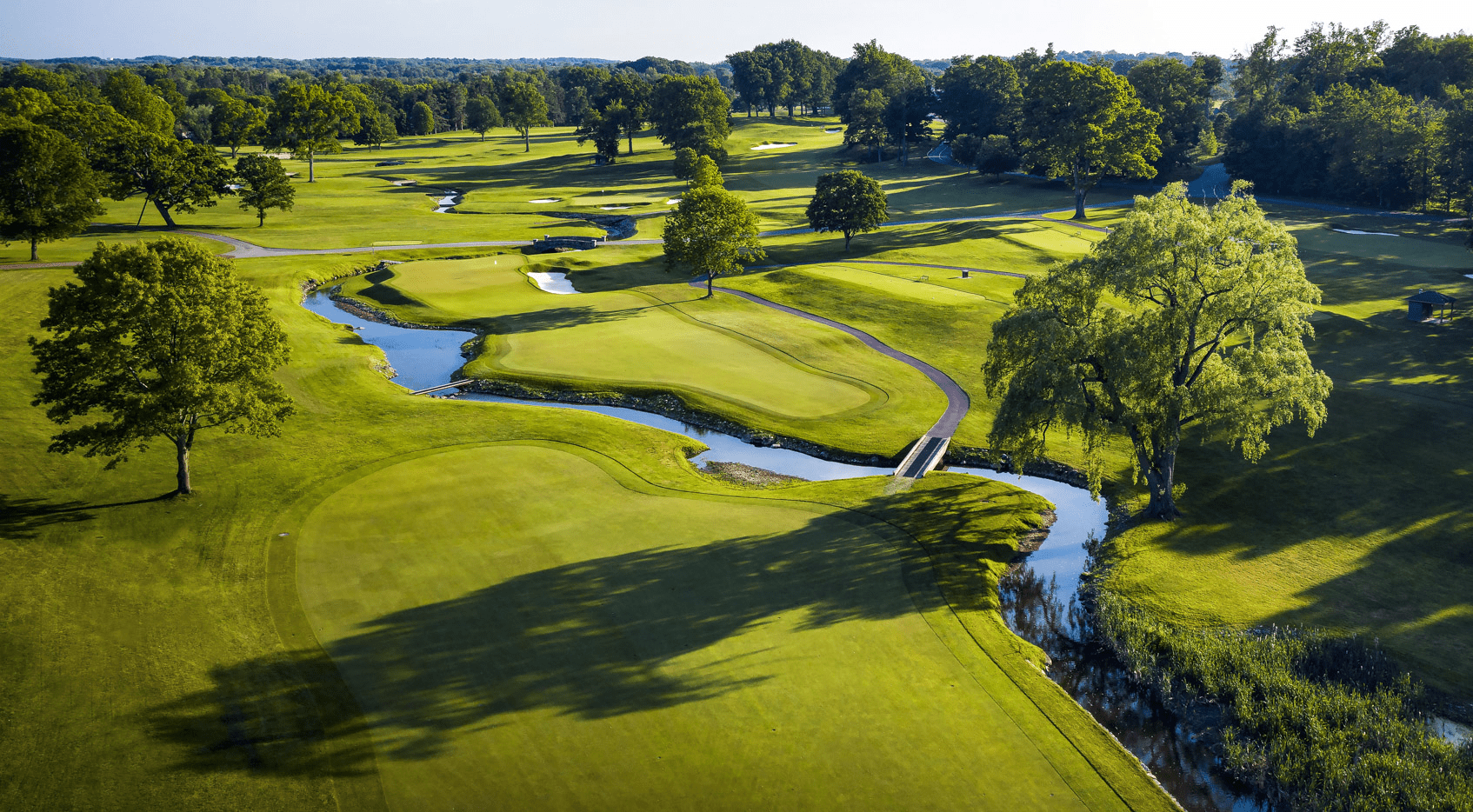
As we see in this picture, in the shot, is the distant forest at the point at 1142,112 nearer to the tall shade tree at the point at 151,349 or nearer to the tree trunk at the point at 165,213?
the tree trunk at the point at 165,213

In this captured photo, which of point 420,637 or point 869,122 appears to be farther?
point 869,122

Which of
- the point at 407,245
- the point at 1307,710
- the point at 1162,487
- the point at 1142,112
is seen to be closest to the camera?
the point at 1307,710

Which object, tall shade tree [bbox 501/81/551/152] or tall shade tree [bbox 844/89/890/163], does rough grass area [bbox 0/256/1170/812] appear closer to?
tall shade tree [bbox 844/89/890/163]

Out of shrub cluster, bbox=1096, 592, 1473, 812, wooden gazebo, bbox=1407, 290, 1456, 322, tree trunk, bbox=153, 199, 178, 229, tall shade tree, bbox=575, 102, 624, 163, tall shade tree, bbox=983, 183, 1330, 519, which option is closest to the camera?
shrub cluster, bbox=1096, 592, 1473, 812

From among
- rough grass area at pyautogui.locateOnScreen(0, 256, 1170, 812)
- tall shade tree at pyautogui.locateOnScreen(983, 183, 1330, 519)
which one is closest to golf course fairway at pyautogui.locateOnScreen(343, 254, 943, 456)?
rough grass area at pyautogui.locateOnScreen(0, 256, 1170, 812)

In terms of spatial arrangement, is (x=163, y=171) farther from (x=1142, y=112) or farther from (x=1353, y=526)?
(x=1142, y=112)

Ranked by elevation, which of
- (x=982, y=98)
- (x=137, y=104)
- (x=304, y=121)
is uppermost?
(x=982, y=98)

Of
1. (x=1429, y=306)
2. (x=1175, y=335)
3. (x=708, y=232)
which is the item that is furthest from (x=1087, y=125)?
(x=1175, y=335)

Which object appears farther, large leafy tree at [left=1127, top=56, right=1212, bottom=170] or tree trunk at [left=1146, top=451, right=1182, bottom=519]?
large leafy tree at [left=1127, top=56, right=1212, bottom=170]
